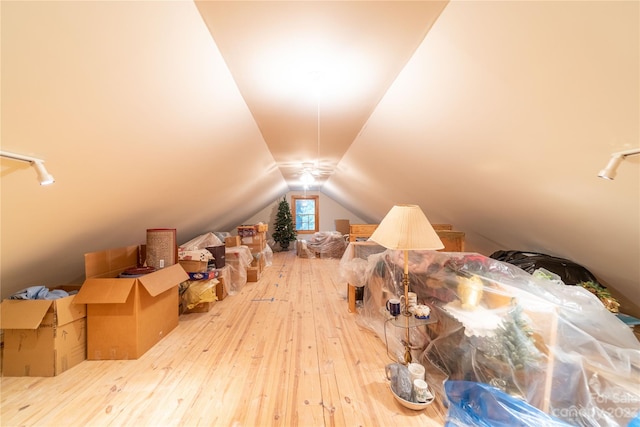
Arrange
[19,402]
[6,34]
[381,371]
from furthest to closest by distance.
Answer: [381,371] < [19,402] < [6,34]

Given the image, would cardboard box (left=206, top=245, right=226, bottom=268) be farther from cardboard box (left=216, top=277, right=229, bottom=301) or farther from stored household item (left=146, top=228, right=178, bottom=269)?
stored household item (left=146, top=228, right=178, bottom=269)

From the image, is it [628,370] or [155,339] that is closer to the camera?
[628,370]

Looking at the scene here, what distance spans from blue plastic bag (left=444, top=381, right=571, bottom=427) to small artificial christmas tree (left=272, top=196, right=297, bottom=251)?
5587mm

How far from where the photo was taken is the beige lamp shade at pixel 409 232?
1311 mm

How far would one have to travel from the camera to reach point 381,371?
1.69 m

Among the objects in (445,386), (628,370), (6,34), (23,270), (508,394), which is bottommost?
(445,386)

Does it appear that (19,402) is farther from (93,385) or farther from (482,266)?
(482,266)

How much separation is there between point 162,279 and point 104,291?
15.3 inches

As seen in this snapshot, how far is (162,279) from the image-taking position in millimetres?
2092

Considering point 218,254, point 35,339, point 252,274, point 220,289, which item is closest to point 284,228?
point 252,274

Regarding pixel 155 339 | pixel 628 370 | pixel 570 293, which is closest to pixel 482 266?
pixel 570 293

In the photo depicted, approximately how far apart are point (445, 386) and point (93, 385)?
7.74 feet

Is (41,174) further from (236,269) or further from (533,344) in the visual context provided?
(236,269)

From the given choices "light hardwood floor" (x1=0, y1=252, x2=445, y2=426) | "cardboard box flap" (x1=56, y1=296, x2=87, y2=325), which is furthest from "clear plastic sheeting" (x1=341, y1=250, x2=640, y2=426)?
"cardboard box flap" (x1=56, y1=296, x2=87, y2=325)
